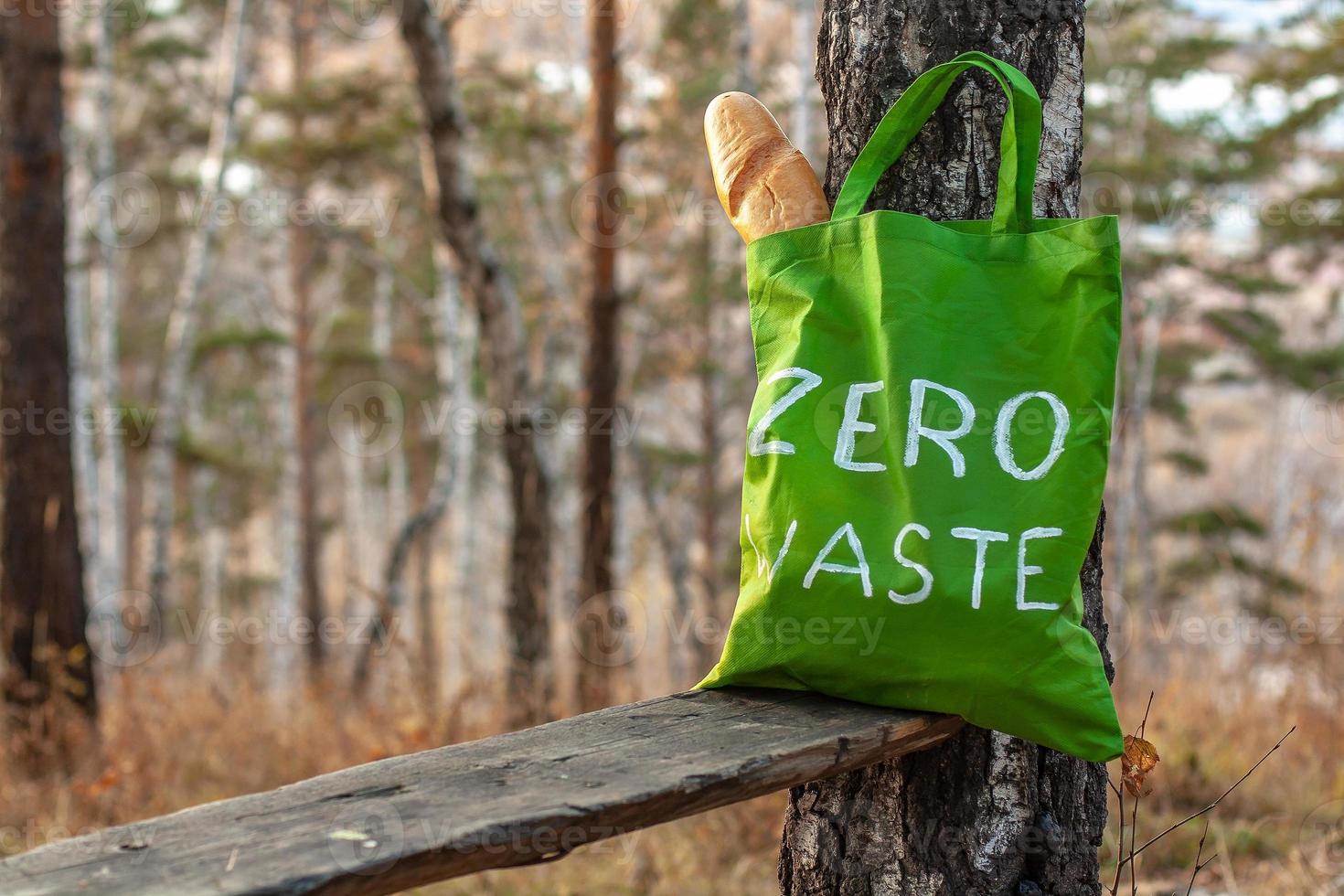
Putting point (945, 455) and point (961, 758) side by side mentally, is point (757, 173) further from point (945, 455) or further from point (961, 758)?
point (961, 758)

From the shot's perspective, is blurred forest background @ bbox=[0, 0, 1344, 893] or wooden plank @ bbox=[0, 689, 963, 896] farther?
blurred forest background @ bbox=[0, 0, 1344, 893]

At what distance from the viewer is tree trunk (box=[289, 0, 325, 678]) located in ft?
35.6

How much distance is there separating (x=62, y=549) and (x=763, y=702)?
406cm

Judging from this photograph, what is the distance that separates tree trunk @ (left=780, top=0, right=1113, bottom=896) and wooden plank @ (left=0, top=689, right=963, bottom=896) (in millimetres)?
144

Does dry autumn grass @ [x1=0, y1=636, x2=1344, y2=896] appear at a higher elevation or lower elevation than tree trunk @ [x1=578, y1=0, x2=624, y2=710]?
lower

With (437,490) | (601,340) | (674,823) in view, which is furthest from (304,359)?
(674,823)

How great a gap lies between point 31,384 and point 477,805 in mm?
4220

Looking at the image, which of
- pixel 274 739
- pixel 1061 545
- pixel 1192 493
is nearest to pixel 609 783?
pixel 1061 545

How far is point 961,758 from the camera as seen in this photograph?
57.8 inches

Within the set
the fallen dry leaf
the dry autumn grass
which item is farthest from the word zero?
the dry autumn grass

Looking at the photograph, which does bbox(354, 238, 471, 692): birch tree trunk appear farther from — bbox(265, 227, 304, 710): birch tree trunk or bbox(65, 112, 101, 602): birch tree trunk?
bbox(65, 112, 101, 602): birch tree trunk

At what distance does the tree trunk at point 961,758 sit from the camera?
1461 millimetres

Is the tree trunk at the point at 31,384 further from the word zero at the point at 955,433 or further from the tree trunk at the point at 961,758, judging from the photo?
the word zero at the point at 955,433

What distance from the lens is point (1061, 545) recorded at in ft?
4.30
